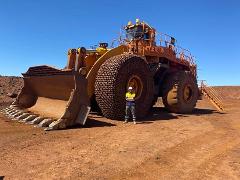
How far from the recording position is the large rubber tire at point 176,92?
13820mm

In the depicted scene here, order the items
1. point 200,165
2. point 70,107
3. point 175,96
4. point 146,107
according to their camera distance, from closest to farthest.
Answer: point 200,165 → point 70,107 → point 146,107 → point 175,96

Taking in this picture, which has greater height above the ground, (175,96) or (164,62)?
(164,62)

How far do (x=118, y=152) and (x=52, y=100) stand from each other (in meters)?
4.96

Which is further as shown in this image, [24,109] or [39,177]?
[24,109]

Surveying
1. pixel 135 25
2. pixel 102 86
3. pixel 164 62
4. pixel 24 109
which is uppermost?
pixel 135 25

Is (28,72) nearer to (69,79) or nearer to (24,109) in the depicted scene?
(24,109)

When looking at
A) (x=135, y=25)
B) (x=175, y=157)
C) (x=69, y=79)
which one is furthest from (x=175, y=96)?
(x=175, y=157)

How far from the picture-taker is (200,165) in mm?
6160

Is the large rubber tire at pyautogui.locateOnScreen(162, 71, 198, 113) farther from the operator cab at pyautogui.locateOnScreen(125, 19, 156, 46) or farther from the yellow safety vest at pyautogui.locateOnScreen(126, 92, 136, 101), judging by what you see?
the yellow safety vest at pyautogui.locateOnScreen(126, 92, 136, 101)

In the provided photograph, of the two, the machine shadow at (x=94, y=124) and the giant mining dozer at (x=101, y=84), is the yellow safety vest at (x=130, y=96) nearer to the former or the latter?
the giant mining dozer at (x=101, y=84)

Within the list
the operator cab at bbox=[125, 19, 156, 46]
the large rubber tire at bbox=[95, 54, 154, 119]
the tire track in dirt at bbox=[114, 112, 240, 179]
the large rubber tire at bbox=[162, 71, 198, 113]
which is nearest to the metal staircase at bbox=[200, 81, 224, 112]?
the large rubber tire at bbox=[162, 71, 198, 113]

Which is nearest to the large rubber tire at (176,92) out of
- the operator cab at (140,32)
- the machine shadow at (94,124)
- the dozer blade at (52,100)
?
the operator cab at (140,32)

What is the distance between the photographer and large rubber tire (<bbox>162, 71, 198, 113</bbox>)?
13820 millimetres

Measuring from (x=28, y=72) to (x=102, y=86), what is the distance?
3.13m
